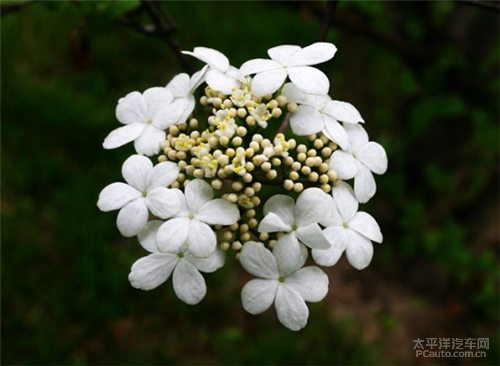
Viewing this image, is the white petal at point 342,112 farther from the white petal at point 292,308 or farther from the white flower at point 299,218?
the white petal at point 292,308

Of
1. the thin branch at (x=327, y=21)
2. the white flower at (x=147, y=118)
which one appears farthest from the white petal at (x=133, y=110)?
the thin branch at (x=327, y=21)

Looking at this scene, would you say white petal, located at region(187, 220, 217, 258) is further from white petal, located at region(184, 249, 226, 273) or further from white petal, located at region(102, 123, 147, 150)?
white petal, located at region(102, 123, 147, 150)

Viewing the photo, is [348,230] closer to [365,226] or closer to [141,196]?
[365,226]

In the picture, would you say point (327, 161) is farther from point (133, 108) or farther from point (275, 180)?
point (133, 108)

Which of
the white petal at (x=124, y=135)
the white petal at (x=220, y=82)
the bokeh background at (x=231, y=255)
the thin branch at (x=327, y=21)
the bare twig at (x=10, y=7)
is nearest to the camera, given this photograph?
the white petal at (x=220, y=82)

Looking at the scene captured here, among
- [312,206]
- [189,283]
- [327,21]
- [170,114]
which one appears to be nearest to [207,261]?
[189,283]

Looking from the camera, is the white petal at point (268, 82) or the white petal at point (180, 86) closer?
the white petal at point (268, 82)
